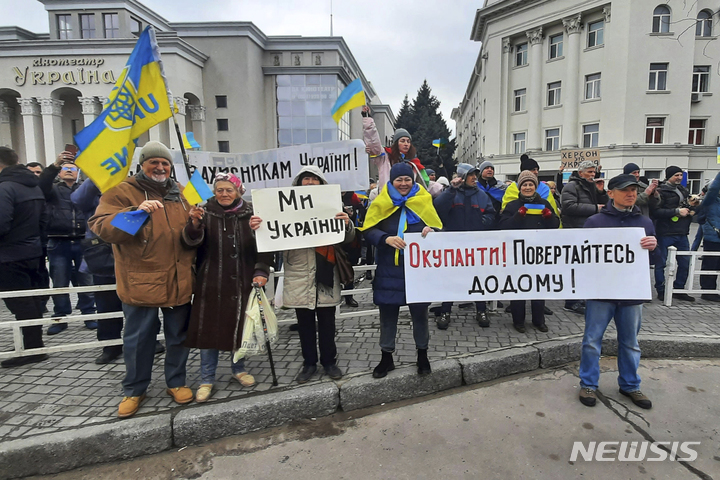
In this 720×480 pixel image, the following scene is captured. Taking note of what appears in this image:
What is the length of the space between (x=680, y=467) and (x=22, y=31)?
54315 millimetres

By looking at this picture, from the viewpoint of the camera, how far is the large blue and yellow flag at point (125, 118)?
3025 millimetres

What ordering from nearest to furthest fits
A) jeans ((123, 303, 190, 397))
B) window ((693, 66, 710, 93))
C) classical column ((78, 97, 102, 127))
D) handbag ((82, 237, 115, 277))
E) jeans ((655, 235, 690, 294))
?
jeans ((123, 303, 190, 397)) < handbag ((82, 237, 115, 277)) < jeans ((655, 235, 690, 294)) < window ((693, 66, 710, 93)) < classical column ((78, 97, 102, 127))

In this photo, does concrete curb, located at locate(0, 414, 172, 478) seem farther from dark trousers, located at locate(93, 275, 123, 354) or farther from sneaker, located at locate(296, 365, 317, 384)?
dark trousers, located at locate(93, 275, 123, 354)

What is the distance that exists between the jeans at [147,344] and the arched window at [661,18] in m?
34.3

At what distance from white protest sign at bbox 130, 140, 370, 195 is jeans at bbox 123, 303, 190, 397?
94.9 inches

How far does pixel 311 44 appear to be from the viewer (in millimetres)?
37469

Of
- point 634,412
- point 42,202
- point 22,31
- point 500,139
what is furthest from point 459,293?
point 22,31

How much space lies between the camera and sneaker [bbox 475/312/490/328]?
531cm

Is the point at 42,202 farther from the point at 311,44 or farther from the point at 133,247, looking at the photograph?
the point at 311,44

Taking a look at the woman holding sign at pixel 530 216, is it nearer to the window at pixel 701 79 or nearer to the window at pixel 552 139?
the window at pixel 552 139

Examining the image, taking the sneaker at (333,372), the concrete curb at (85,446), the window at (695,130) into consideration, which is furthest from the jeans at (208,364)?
the window at (695,130)

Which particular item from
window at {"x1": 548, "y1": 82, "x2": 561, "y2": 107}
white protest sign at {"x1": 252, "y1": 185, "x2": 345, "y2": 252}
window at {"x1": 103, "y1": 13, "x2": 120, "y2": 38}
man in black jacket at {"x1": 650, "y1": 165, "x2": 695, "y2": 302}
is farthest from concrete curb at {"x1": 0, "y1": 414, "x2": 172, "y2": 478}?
window at {"x1": 103, "y1": 13, "x2": 120, "y2": 38}

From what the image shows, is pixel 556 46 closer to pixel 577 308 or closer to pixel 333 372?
pixel 577 308

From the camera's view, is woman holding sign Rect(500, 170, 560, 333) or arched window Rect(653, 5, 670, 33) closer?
woman holding sign Rect(500, 170, 560, 333)
